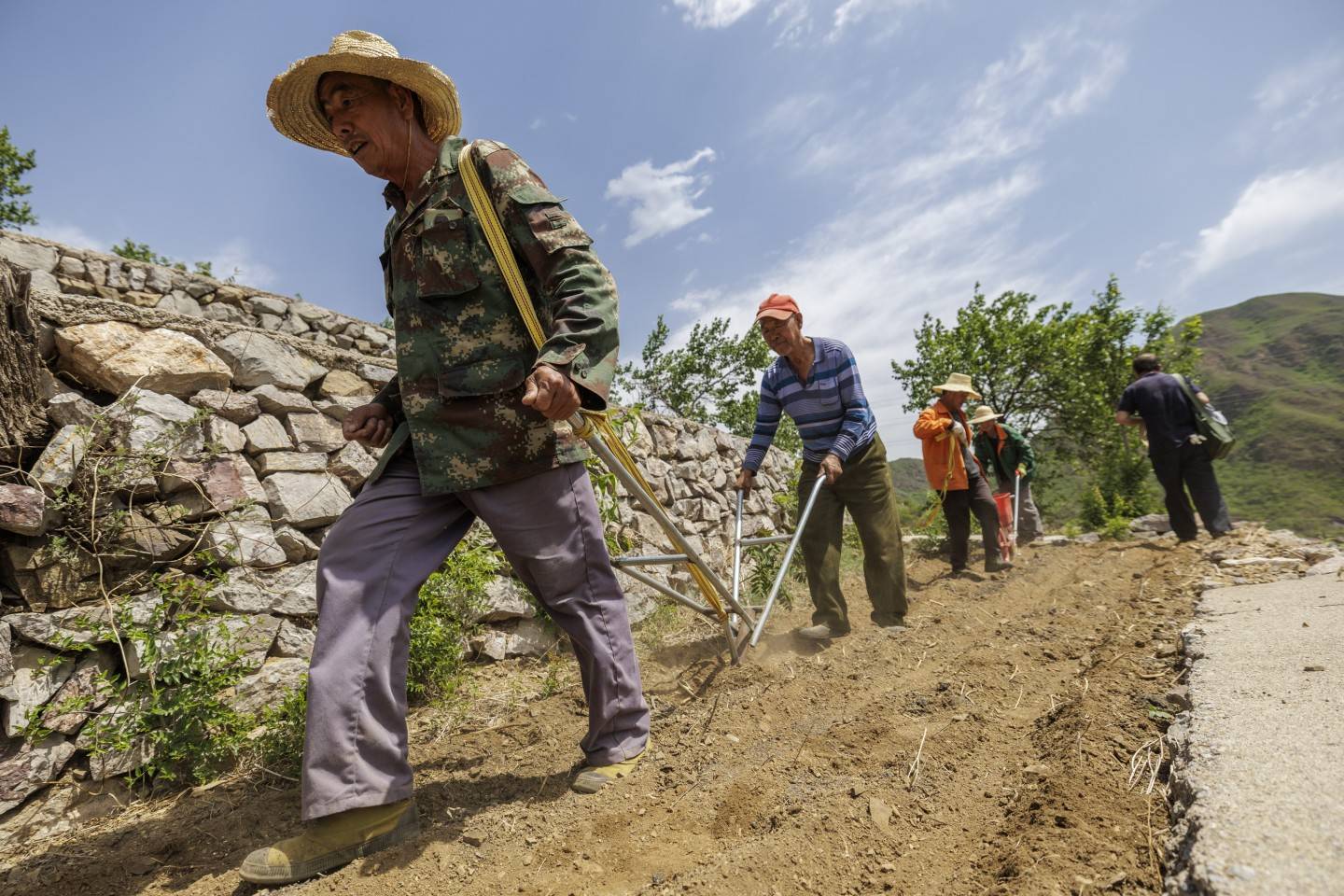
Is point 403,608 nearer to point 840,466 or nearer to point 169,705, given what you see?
point 169,705

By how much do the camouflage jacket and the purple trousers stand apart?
101 millimetres

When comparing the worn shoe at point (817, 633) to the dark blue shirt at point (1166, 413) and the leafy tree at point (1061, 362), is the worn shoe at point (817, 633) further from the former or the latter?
the leafy tree at point (1061, 362)

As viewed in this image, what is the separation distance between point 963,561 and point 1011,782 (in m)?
5.08

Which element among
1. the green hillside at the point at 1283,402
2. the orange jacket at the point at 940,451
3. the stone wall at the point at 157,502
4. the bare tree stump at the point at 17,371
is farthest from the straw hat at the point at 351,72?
the green hillside at the point at 1283,402

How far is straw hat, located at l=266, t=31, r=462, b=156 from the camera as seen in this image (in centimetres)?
198

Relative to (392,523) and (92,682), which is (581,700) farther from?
(92,682)

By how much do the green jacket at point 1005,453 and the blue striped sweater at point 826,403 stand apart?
445 centimetres

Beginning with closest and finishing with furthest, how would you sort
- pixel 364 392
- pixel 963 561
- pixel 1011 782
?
pixel 1011 782 < pixel 364 392 < pixel 963 561

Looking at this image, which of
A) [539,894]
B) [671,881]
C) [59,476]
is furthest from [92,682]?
[671,881]

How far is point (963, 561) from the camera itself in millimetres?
6402

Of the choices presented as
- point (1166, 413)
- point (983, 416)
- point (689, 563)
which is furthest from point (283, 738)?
point (983, 416)

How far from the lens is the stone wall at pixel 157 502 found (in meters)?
2.40

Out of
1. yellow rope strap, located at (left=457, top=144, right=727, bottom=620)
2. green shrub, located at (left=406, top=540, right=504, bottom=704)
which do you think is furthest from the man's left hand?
green shrub, located at (left=406, top=540, right=504, bottom=704)

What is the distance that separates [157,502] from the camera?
2.84 m
